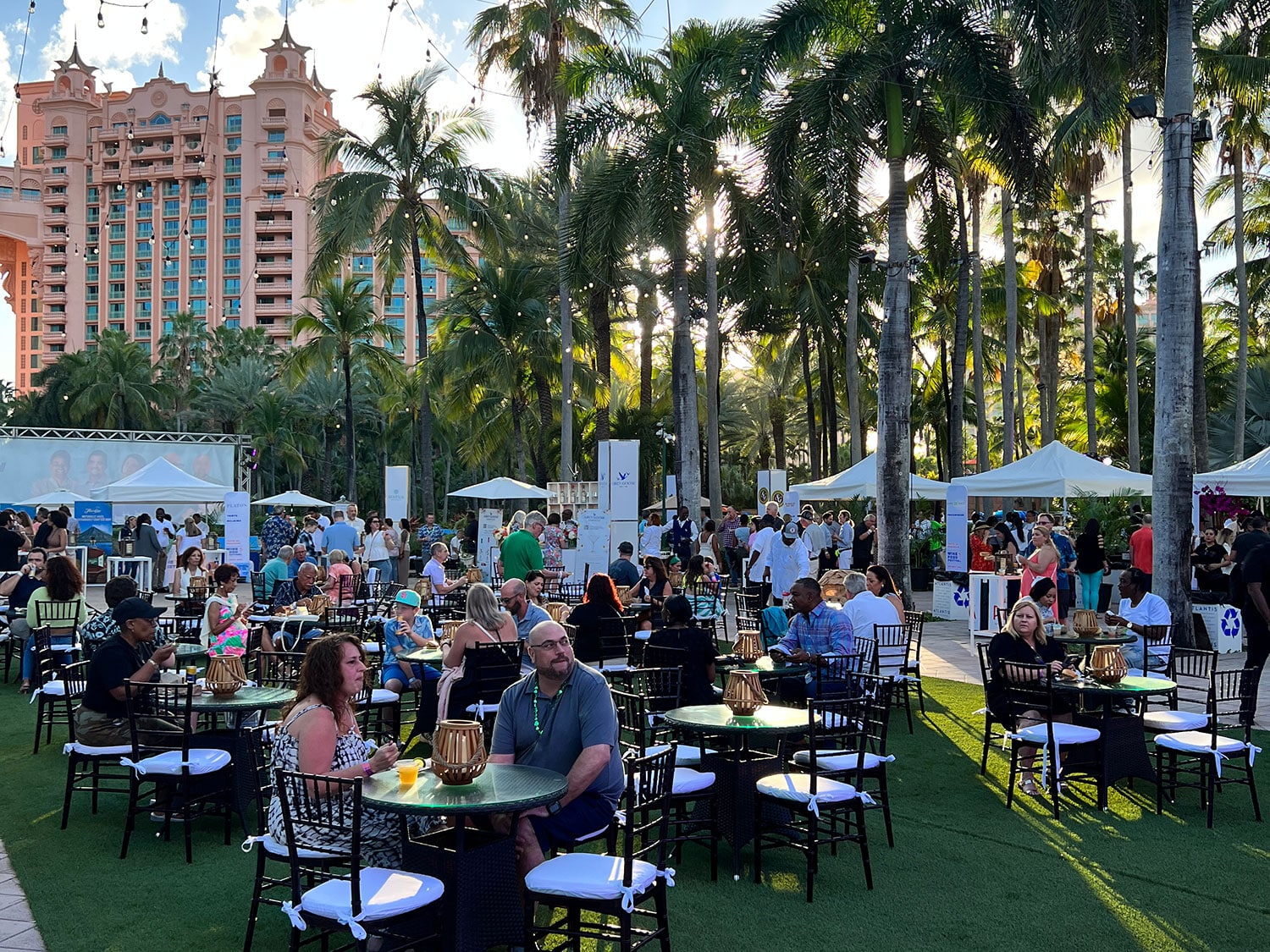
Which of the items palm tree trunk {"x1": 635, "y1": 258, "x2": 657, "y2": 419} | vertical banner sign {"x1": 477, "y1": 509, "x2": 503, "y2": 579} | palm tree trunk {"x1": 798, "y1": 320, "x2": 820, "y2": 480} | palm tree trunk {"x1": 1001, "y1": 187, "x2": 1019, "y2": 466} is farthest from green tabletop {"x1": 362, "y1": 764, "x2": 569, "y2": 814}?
palm tree trunk {"x1": 635, "y1": 258, "x2": 657, "y2": 419}

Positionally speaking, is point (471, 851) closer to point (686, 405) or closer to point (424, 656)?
point (424, 656)

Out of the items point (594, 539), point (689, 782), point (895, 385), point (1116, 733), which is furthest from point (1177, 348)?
point (594, 539)

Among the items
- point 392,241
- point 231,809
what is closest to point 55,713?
point 231,809

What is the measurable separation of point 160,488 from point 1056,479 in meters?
18.0

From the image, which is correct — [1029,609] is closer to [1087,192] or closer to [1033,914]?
[1033,914]

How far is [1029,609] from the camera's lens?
7.95 m

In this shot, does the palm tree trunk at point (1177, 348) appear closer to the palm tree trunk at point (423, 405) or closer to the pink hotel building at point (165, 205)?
the palm tree trunk at point (423, 405)

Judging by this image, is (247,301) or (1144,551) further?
(247,301)

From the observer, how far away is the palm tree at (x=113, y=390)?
5431 centimetres

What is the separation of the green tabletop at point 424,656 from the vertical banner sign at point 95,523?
20.2m

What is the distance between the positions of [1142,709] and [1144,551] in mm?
8792

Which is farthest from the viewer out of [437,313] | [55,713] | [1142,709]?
[437,313]

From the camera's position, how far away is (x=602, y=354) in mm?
30844

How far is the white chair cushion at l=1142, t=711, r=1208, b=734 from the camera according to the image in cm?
768
